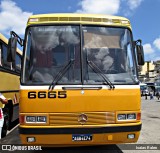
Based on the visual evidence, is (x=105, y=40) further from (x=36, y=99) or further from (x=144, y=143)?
(x=144, y=143)

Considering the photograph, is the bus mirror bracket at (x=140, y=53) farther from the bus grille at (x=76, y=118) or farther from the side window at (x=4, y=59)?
the side window at (x=4, y=59)

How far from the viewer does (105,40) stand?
7.03 m

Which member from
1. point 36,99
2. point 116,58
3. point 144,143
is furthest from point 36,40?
point 144,143

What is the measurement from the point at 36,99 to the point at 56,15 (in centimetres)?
211

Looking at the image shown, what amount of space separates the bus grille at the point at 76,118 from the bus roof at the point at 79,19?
217cm

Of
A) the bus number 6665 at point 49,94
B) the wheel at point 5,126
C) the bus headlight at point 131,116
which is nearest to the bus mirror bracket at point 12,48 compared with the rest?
the bus number 6665 at point 49,94

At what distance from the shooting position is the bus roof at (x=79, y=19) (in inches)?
278

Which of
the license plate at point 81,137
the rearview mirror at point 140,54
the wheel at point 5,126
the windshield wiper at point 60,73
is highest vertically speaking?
the rearview mirror at point 140,54

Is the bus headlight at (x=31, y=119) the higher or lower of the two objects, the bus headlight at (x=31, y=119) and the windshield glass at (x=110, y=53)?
the lower

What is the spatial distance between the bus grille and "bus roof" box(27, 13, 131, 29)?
2171mm

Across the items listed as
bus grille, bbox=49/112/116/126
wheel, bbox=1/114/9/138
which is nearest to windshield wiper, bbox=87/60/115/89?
bus grille, bbox=49/112/116/126

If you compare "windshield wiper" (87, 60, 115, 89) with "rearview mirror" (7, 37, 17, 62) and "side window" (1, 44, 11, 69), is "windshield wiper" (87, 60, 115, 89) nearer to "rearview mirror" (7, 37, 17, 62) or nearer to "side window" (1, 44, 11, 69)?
"rearview mirror" (7, 37, 17, 62)

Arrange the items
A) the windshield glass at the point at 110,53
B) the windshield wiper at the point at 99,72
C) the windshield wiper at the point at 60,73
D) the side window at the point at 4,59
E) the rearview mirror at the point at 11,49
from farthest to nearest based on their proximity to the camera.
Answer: the side window at the point at 4,59 < the rearview mirror at the point at 11,49 < the windshield glass at the point at 110,53 < the windshield wiper at the point at 99,72 < the windshield wiper at the point at 60,73

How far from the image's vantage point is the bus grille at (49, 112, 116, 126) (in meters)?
6.33
